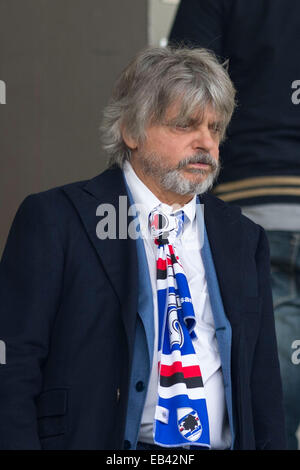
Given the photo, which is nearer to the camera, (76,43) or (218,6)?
(218,6)

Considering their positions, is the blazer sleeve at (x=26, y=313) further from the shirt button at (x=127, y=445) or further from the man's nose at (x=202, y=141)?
the man's nose at (x=202, y=141)

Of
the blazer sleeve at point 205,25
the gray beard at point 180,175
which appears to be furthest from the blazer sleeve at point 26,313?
the blazer sleeve at point 205,25

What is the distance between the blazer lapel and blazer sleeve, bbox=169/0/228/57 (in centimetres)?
67

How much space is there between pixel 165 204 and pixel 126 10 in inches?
83.7

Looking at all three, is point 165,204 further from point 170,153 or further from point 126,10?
point 126,10

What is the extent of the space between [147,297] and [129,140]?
570 mm

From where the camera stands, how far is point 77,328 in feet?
8.24

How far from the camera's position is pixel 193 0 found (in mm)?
3260

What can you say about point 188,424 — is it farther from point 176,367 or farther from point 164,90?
point 164,90

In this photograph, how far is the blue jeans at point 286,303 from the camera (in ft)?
10.2

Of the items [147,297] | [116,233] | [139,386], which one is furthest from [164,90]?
[139,386]

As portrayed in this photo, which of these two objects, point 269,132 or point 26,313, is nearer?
point 26,313

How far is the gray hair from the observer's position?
2.77m

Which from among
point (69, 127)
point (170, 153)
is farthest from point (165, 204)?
point (69, 127)
